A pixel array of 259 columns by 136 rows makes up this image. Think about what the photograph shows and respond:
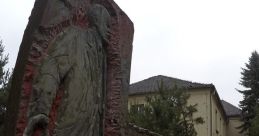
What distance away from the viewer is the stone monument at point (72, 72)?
3.48 meters

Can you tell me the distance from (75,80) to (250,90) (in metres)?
34.6

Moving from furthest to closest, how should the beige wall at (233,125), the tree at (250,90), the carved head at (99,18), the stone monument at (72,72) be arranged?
the beige wall at (233,125) → the tree at (250,90) → the carved head at (99,18) → the stone monument at (72,72)

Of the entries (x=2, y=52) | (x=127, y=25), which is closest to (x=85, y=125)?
(x=127, y=25)

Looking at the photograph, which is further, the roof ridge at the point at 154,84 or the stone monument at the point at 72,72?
the roof ridge at the point at 154,84

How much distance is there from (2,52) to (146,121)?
7.47m

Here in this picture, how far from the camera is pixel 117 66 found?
4570 millimetres

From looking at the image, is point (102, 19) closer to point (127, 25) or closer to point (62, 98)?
point (127, 25)

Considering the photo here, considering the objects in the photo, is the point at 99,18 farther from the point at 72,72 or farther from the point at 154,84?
the point at 154,84

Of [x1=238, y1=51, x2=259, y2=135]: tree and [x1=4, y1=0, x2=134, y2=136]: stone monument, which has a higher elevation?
[x1=238, y1=51, x2=259, y2=135]: tree

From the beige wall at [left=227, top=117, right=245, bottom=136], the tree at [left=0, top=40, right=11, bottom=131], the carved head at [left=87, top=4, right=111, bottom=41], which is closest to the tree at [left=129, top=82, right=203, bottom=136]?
the tree at [left=0, top=40, right=11, bottom=131]

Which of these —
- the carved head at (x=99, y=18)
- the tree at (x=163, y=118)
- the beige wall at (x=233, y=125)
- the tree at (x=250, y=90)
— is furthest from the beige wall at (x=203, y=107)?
the carved head at (x=99, y=18)

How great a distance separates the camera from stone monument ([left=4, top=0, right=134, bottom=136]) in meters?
3.48

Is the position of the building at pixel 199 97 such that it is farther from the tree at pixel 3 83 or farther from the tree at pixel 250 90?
the tree at pixel 3 83

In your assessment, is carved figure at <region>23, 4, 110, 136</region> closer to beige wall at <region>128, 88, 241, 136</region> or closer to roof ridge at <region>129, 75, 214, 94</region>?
beige wall at <region>128, 88, 241, 136</region>
